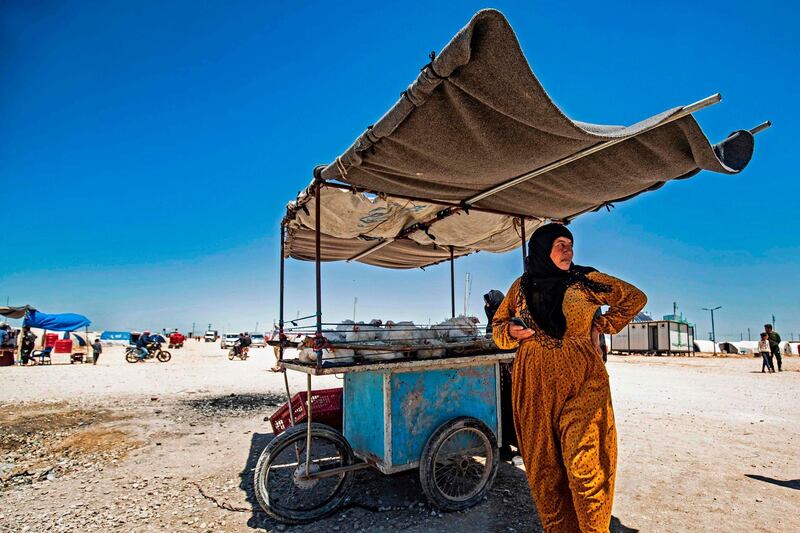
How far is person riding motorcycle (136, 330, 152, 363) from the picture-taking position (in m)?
20.6

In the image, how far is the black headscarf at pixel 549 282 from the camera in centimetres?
244

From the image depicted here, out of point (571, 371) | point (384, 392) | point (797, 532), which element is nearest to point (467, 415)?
point (384, 392)

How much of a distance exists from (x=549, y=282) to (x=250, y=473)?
12.6 ft

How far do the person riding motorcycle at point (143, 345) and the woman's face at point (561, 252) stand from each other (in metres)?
22.6

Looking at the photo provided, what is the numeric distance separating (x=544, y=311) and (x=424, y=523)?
2.06 meters

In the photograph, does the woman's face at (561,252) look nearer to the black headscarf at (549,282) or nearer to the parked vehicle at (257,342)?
the black headscarf at (549,282)

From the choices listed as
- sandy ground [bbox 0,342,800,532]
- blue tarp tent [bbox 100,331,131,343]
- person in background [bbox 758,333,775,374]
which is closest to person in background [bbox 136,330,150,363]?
sandy ground [bbox 0,342,800,532]

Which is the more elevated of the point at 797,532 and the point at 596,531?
the point at 596,531

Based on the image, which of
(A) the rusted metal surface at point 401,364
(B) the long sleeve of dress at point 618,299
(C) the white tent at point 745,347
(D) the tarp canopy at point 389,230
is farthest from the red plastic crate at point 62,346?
(C) the white tent at point 745,347

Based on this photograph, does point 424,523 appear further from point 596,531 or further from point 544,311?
point 544,311

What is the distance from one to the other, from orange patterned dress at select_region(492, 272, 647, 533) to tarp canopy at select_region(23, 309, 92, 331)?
86.9 ft

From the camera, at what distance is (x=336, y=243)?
590cm

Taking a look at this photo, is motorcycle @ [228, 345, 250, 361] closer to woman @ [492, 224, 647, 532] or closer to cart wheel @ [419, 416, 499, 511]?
cart wheel @ [419, 416, 499, 511]

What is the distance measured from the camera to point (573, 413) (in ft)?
Result: 7.48
